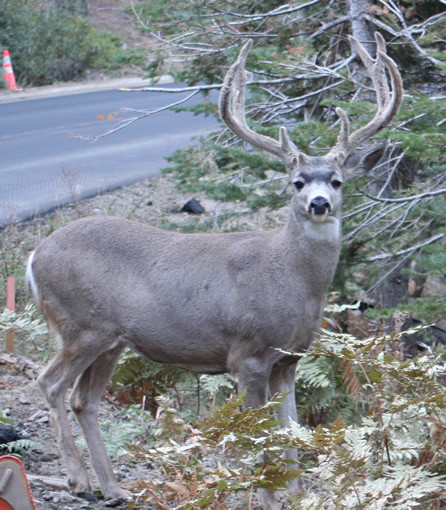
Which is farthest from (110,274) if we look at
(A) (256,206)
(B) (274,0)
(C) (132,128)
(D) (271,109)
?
(C) (132,128)

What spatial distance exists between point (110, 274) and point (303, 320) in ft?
3.98

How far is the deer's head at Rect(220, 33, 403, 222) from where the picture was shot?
17.3ft

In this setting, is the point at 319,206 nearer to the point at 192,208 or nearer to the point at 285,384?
the point at 285,384

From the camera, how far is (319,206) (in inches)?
202

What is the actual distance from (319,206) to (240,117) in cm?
123

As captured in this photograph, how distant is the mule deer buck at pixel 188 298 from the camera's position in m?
5.18

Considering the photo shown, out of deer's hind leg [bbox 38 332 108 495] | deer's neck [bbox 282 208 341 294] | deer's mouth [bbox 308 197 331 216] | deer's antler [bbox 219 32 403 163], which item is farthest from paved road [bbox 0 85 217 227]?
deer's mouth [bbox 308 197 331 216]

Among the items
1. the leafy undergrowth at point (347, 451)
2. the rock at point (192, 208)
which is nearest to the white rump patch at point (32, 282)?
the leafy undergrowth at point (347, 451)

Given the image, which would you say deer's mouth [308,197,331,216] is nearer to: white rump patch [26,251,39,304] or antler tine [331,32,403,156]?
antler tine [331,32,403,156]

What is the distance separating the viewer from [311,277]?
527cm

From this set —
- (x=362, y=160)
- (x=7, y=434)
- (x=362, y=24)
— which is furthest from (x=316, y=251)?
(x=362, y=24)

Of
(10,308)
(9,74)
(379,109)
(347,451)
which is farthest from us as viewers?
(9,74)

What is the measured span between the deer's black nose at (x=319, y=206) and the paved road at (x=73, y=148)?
211 inches

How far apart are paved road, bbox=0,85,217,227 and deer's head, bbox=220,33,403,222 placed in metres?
4.49
